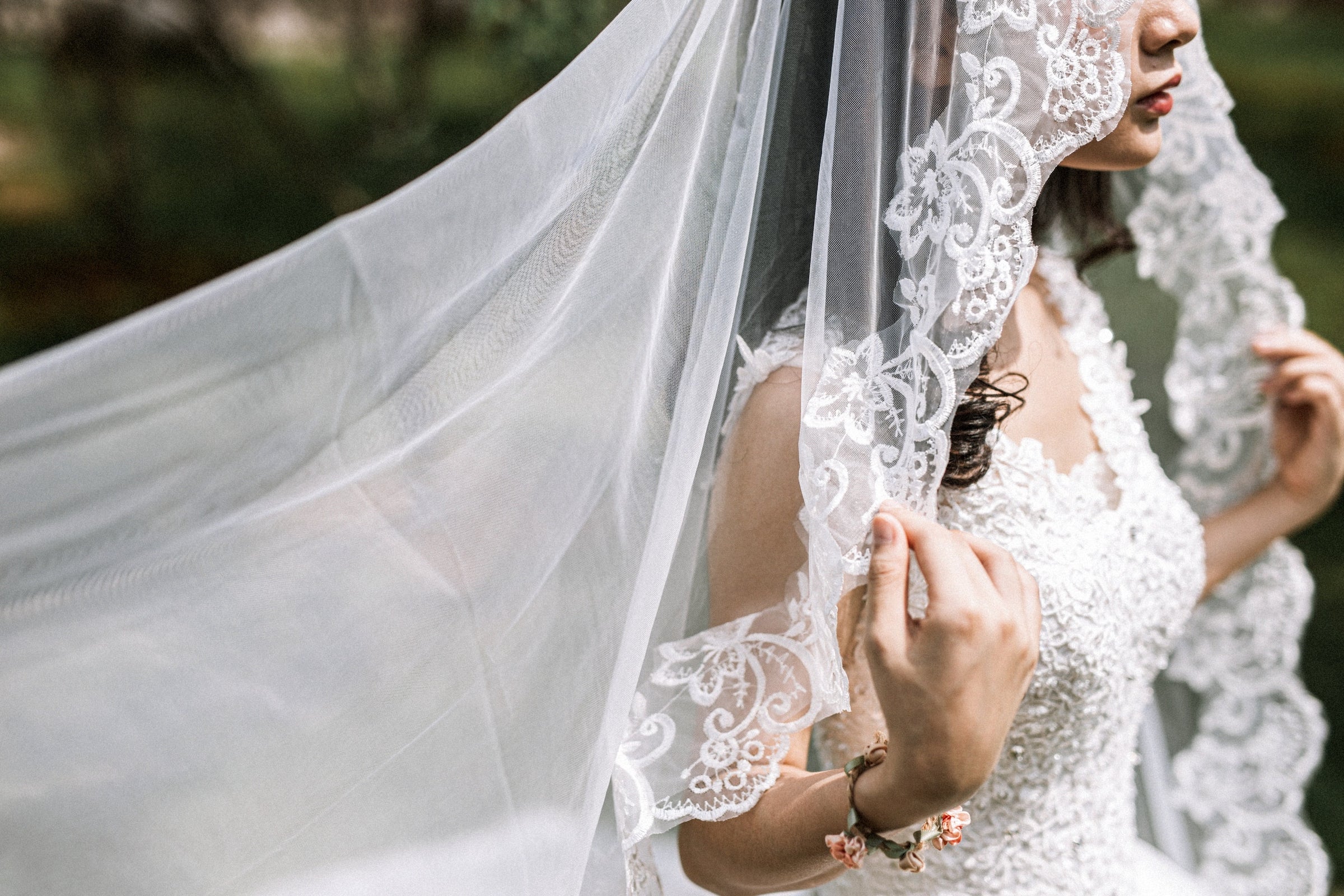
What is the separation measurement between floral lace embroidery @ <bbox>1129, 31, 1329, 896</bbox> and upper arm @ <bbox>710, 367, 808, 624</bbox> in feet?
2.70

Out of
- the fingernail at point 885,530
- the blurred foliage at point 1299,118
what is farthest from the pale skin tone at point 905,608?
the blurred foliage at point 1299,118

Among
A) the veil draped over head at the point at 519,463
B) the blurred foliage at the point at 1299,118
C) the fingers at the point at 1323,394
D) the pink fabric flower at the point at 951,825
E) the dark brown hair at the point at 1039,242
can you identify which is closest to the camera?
the veil draped over head at the point at 519,463

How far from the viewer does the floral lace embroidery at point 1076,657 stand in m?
1.07

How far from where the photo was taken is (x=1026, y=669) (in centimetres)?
84

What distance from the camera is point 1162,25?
3.30 feet

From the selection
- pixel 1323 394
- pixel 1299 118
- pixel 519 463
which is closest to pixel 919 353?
pixel 519 463

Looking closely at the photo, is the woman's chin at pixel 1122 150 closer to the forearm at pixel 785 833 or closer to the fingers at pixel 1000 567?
the fingers at pixel 1000 567

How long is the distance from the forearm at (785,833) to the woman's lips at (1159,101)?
0.67 metres

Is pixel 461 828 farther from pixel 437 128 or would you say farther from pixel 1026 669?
pixel 437 128

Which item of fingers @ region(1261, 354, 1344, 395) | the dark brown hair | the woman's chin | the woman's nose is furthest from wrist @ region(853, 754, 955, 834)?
fingers @ region(1261, 354, 1344, 395)

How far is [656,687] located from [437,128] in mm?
2748

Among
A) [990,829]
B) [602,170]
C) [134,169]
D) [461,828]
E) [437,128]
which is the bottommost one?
[990,829]

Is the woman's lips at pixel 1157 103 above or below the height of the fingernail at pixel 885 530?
above

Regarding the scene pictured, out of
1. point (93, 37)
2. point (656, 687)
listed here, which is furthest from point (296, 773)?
point (93, 37)
